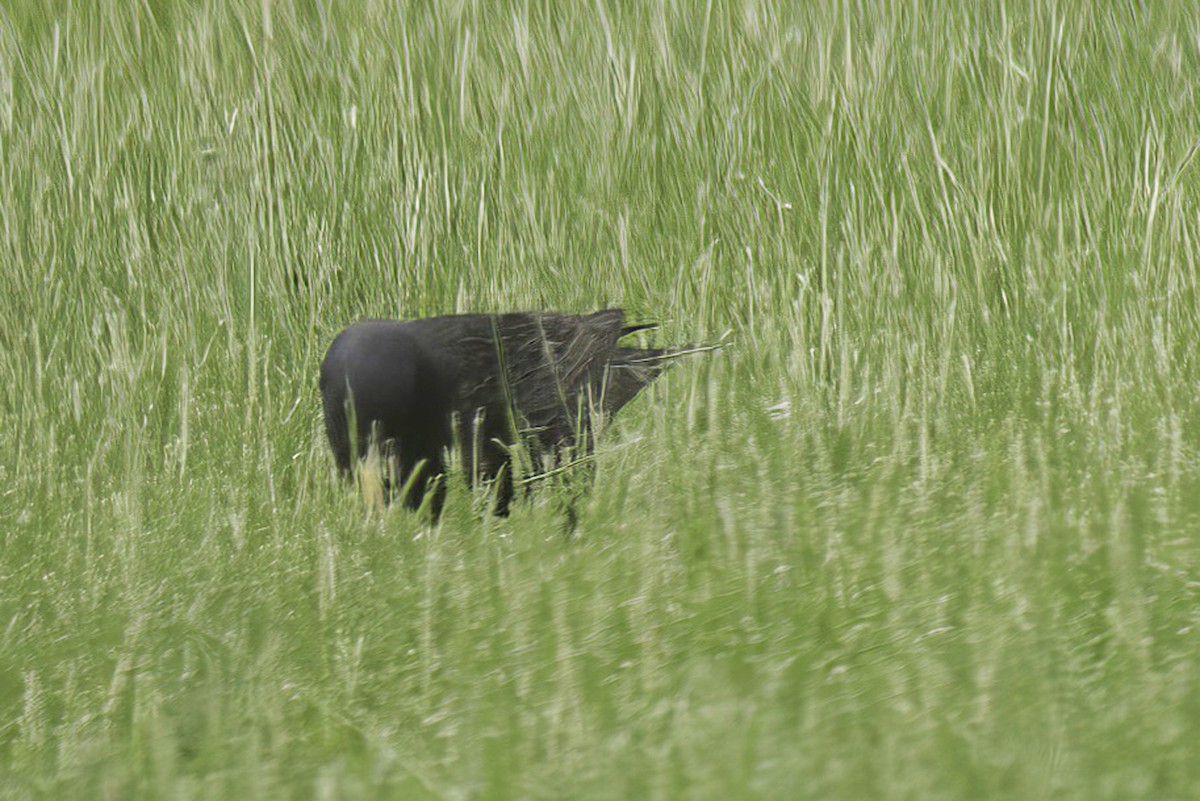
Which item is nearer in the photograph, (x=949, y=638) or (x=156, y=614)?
(x=949, y=638)

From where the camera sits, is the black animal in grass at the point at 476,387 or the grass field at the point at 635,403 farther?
the black animal in grass at the point at 476,387

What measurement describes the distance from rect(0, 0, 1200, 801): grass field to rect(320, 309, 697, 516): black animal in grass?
14 cm

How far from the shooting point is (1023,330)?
3383 mm

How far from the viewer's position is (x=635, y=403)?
139 inches

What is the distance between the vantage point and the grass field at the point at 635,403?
1992 mm

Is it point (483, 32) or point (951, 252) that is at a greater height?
point (483, 32)

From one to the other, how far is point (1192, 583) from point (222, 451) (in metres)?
2.07

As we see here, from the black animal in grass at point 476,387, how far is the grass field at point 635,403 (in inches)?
5.5

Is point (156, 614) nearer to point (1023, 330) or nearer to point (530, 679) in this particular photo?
point (530, 679)

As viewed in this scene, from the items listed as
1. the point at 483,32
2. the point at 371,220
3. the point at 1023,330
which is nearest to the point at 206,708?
the point at 371,220

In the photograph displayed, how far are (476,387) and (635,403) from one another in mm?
472

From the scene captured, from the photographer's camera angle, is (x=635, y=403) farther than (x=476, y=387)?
Yes

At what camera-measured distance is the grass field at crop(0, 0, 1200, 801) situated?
1992mm

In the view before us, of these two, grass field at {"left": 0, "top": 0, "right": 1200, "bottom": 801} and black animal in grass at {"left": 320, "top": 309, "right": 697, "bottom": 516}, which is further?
black animal in grass at {"left": 320, "top": 309, "right": 697, "bottom": 516}
